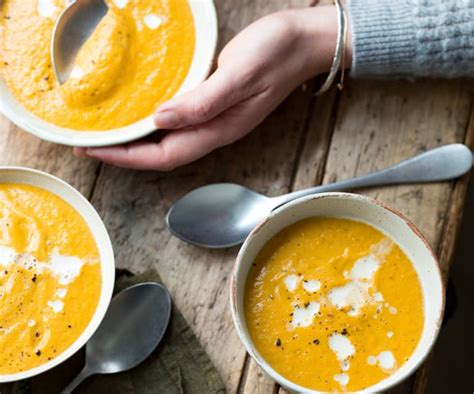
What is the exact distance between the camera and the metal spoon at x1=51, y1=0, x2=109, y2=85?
1483 millimetres

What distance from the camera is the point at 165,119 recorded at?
143 centimetres

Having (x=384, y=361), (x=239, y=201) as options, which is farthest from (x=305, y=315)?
(x=239, y=201)

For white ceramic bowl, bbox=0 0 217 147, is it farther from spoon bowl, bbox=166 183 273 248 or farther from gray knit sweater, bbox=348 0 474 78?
gray knit sweater, bbox=348 0 474 78

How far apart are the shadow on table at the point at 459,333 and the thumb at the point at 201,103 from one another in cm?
75

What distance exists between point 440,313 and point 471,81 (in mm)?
555

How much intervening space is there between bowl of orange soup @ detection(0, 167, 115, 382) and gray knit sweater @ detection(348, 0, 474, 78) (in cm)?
63

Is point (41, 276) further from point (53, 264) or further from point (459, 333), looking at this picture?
point (459, 333)

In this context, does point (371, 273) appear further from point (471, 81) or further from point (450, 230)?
point (471, 81)

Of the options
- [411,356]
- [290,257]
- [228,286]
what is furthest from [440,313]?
[228,286]

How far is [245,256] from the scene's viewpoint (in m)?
1.29

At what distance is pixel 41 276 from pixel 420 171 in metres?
0.75

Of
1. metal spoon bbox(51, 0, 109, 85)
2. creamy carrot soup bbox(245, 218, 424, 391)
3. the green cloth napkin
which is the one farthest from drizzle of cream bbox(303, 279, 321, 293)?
metal spoon bbox(51, 0, 109, 85)

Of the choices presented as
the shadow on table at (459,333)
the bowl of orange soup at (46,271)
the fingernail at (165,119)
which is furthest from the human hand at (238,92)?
the shadow on table at (459,333)

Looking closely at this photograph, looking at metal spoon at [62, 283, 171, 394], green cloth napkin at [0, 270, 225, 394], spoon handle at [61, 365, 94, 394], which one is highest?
metal spoon at [62, 283, 171, 394]
